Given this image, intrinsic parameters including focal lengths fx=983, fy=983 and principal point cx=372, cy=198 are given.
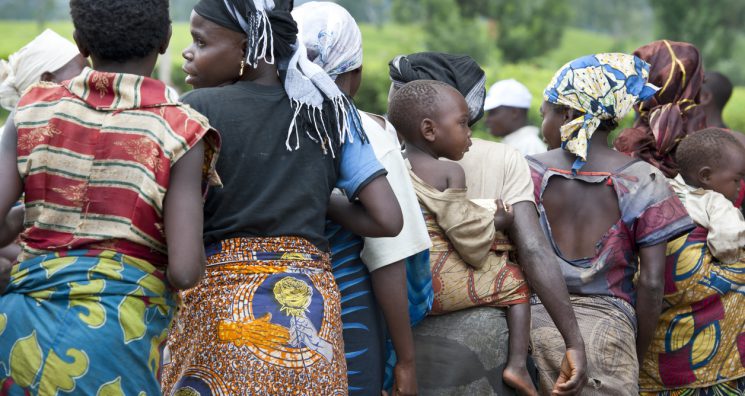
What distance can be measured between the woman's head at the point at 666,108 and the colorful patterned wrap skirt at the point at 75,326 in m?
3.11

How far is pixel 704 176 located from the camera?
15.7ft

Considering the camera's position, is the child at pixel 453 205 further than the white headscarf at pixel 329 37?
Yes

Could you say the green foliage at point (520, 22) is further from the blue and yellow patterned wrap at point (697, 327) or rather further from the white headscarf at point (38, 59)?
the white headscarf at point (38, 59)

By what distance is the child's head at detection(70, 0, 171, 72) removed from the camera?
261cm

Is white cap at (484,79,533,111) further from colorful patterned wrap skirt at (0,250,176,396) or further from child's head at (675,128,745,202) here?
colorful patterned wrap skirt at (0,250,176,396)

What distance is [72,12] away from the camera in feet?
8.72

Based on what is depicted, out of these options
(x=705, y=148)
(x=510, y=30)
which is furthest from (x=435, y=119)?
(x=510, y=30)

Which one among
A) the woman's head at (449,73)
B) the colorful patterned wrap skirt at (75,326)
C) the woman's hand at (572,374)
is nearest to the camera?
the colorful patterned wrap skirt at (75,326)

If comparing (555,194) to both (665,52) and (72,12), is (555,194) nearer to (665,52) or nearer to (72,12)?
(665,52)

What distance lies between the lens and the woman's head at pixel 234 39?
2.96m

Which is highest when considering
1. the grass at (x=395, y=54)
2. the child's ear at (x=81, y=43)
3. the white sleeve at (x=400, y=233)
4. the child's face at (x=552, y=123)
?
the child's ear at (x=81, y=43)

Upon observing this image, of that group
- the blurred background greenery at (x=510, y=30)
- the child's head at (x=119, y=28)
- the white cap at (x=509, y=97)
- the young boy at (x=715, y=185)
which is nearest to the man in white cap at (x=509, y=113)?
the white cap at (x=509, y=97)

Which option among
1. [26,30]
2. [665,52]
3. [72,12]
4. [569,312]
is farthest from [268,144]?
[26,30]

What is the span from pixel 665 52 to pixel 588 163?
1335mm
